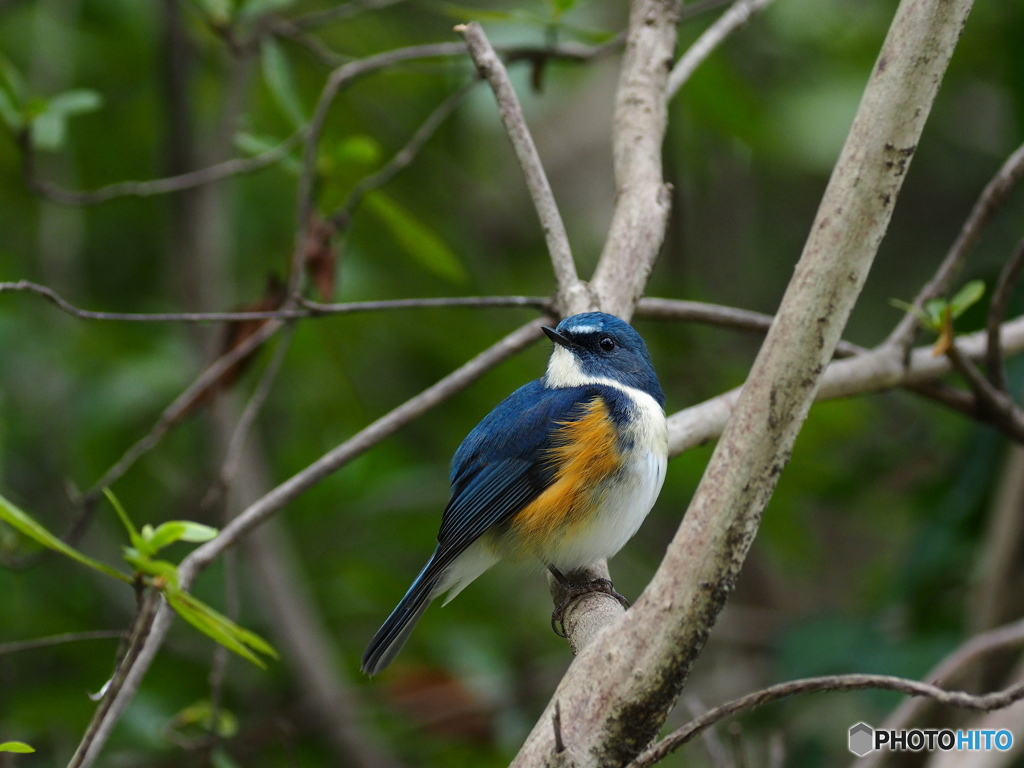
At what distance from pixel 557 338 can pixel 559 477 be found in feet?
1.43

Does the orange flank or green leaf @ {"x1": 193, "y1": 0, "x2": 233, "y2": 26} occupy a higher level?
green leaf @ {"x1": 193, "y1": 0, "x2": 233, "y2": 26}

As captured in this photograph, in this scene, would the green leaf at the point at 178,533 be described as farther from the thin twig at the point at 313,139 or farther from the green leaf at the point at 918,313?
the green leaf at the point at 918,313

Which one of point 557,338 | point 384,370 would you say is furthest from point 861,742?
point 384,370

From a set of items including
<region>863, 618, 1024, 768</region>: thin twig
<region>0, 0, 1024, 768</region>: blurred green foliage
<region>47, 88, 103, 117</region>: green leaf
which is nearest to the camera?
<region>863, 618, 1024, 768</region>: thin twig

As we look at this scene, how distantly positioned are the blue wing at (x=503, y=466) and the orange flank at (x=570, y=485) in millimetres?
37

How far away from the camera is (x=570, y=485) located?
314 centimetres

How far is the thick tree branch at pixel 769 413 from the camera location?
1662 millimetres

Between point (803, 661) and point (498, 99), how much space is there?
2.58 meters

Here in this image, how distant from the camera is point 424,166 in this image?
225 inches

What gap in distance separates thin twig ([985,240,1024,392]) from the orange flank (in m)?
1.15

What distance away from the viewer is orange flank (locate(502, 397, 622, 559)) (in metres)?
3.09

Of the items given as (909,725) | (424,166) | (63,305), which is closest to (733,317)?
(909,725)

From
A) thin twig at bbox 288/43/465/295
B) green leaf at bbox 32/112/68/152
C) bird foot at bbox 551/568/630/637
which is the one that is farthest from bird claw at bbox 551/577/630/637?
green leaf at bbox 32/112/68/152

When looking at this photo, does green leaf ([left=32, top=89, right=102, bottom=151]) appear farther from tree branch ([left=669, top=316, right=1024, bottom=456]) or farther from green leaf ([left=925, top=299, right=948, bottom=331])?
green leaf ([left=925, top=299, right=948, bottom=331])
